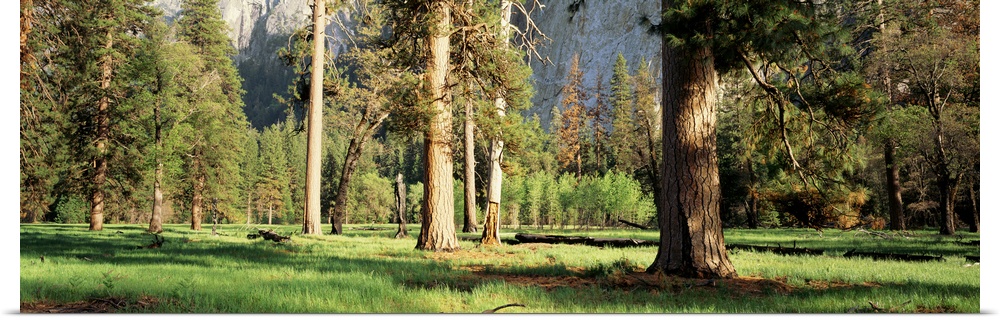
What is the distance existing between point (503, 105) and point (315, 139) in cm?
652

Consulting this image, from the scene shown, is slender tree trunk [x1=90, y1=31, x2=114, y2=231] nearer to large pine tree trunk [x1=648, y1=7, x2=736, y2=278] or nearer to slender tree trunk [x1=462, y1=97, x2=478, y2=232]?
slender tree trunk [x1=462, y1=97, x2=478, y2=232]

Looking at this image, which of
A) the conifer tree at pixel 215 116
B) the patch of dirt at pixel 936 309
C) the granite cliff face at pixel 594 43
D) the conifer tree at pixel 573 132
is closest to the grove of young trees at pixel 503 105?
the conifer tree at pixel 215 116

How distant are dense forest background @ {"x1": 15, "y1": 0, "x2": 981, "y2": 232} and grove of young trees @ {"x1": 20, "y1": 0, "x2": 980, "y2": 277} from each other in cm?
6

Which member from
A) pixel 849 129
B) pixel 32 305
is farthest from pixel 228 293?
pixel 849 129

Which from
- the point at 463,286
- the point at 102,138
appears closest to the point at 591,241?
the point at 463,286

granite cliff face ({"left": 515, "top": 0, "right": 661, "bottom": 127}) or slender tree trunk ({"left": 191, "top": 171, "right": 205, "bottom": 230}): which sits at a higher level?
granite cliff face ({"left": 515, "top": 0, "right": 661, "bottom": 127})

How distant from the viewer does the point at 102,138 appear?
1827cm

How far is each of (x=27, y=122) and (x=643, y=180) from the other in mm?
39087

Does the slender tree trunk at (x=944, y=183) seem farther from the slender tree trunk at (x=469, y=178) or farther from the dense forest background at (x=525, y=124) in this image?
the slender tree trunk at (x=469, y=178)

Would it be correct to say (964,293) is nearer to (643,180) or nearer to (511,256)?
(511,256)

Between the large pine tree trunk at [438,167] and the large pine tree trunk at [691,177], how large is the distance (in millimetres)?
4519

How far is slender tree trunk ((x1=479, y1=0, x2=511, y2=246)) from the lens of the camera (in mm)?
12664

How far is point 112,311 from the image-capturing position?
4883 millimetres

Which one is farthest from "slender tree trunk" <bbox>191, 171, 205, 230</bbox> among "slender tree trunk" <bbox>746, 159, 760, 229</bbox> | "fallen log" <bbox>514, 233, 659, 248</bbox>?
"slender tree trunk" <bbox>746, 159, 760, 229</bbox>
